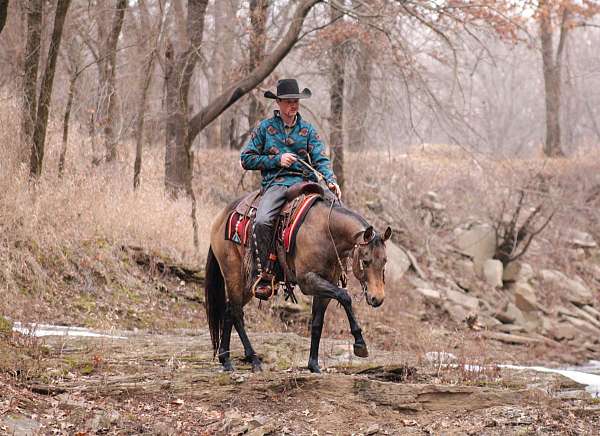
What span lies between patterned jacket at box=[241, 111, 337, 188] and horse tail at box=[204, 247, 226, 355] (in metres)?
1.19

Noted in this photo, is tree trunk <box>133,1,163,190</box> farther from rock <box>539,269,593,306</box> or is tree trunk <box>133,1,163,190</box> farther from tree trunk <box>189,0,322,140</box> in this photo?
rock <box>539,269,593,306</box>

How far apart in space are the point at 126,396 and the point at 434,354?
4.90 meters

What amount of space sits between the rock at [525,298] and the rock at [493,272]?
20.9 inches

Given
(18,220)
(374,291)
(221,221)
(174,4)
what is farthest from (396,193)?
(374,291)

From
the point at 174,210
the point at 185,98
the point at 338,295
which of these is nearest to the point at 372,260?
the point at 338,295

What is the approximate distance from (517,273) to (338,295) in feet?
53.4

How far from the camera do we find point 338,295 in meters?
7.40

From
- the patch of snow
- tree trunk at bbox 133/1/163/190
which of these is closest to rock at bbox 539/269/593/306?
tree trunk at bbox 133/1/163/190

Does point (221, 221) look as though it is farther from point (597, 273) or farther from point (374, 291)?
point (597, 273)

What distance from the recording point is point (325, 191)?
8195 millimetres

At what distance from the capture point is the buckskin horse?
7.25m

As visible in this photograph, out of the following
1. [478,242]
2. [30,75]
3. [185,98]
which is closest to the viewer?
[30,75]

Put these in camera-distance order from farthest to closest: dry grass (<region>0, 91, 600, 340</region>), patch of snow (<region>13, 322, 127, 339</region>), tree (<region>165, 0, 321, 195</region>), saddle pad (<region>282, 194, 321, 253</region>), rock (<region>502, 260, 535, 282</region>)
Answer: rock (<region>502, 260, 535, 282</region>) < tree (<region>165, 0, 321, 195</region>) < dry grass (<region>0, 91, 600, 340</region>) < patch of snow (<region>13, 322, 127, 339</region>) < saddle pad (<region>282, 194, 321, 253</region>)

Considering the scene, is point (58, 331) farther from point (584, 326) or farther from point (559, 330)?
point (584, 326)
